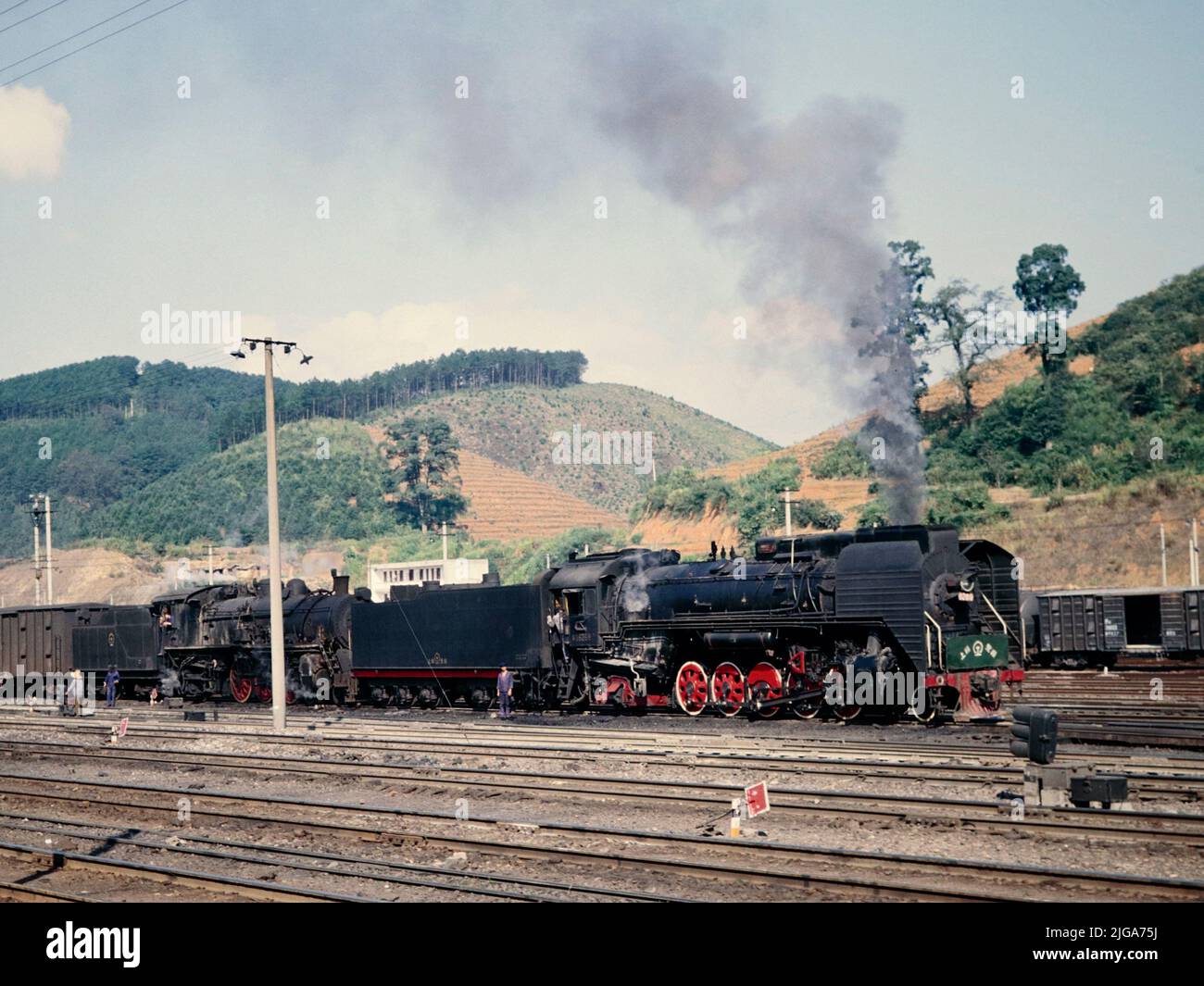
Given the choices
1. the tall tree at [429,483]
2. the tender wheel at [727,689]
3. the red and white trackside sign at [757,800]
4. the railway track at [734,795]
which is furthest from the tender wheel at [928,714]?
the tall tree at [429,483]

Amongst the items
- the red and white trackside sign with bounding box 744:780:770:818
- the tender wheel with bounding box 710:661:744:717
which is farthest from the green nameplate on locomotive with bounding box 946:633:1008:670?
the red and white trackside sign with bounding box 744:780:770:818

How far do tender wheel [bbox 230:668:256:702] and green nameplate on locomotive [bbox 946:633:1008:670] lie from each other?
2268 centimetres

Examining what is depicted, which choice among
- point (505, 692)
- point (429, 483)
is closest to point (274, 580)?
point (505, 692)

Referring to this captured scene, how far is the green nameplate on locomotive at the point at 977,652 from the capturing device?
71.4 ft

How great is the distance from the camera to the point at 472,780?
59.3 feet

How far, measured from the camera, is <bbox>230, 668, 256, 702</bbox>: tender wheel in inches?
1441

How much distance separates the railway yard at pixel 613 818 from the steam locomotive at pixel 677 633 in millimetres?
991

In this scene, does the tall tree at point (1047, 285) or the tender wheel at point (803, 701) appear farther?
the tall tree at point (1047, 285)

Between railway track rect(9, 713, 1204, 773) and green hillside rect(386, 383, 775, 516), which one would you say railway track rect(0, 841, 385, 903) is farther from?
green hillside rect(386, 383, 775, 516)

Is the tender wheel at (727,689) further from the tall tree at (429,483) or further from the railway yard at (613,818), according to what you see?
the tall tree at (429,483)

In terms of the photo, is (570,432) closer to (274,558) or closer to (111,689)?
(111,689)

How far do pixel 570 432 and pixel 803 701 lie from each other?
162 m

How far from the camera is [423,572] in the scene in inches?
3401
